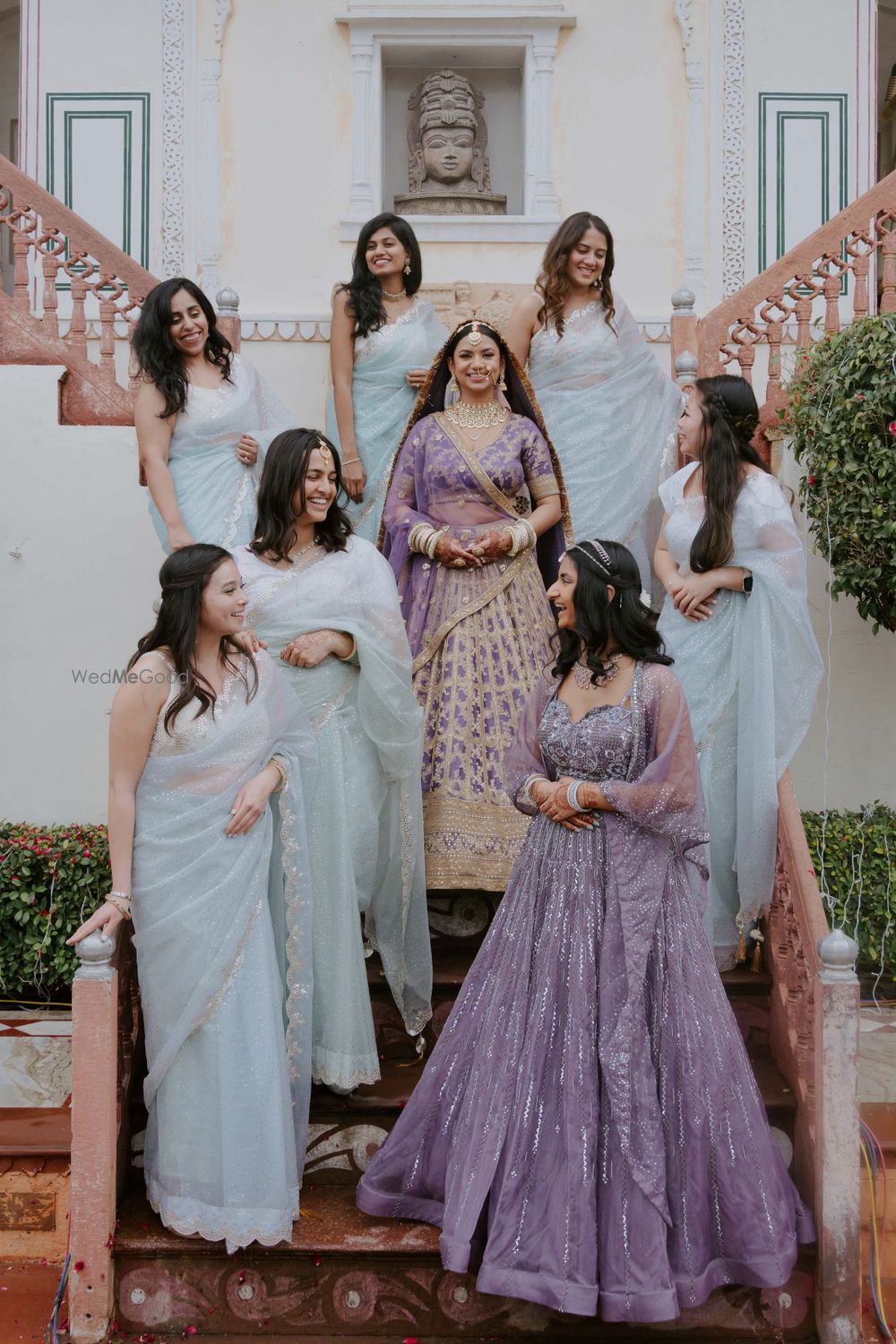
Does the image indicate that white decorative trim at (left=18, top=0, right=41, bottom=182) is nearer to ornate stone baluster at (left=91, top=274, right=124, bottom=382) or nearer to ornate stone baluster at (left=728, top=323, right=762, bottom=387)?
ornate stone baluster at (left=91, top=274, right=124, bottom=382)

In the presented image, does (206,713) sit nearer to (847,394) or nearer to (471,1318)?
(471,1318)

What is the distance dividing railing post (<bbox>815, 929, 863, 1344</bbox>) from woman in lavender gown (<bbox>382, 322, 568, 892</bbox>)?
1152 mm

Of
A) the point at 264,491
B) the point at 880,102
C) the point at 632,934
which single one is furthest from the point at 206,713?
the point at 880,102

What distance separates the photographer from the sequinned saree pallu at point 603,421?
5586 mm

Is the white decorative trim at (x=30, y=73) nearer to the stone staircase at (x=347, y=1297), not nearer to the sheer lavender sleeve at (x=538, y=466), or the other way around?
the sheer lavender sleeve at (x=538, y=466)

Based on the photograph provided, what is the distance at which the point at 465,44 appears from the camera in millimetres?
8289

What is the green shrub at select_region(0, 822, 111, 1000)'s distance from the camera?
567 centimetres

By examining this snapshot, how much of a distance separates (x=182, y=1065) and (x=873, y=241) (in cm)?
436

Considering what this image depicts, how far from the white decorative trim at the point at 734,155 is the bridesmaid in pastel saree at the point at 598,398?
267 cm

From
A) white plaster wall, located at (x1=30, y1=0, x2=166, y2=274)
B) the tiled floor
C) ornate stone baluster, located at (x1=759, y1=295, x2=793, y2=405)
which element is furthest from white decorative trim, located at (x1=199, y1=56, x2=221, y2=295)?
the tiled floor

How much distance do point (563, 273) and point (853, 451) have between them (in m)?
1.25

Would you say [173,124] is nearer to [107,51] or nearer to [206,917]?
[107,51]

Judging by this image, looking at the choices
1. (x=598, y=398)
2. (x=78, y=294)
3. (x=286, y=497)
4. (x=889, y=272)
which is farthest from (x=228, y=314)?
(x=889, y=272)

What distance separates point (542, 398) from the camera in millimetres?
5641
